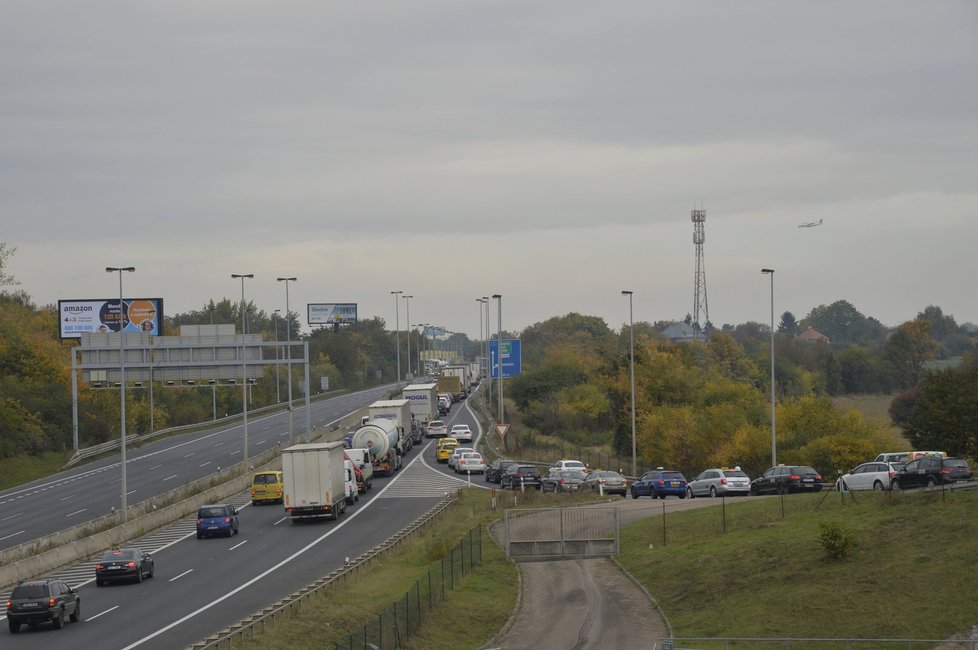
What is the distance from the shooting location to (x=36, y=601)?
3200cm

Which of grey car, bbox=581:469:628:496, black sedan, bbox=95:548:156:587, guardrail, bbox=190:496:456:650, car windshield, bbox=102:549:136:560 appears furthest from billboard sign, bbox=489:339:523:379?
black sedan, bbox=95:548:156:587

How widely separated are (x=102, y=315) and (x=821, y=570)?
69625 mm

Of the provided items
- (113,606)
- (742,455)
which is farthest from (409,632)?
(742,455)

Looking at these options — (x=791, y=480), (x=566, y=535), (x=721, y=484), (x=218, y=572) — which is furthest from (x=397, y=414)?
(x=218, y=572)

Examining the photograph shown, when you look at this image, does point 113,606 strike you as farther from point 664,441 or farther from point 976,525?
point 664,441

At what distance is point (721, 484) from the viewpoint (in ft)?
173

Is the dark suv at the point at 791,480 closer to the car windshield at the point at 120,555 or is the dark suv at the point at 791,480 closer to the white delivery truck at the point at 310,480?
the white delivery truck at the point at 310,480

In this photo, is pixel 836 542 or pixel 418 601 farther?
pixel 836 542

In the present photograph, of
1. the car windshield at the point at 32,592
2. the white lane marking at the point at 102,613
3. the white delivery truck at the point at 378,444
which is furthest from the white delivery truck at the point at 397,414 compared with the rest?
the car windshield at the point at 32,592

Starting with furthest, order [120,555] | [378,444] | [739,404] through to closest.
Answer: [739,404] → [378,444] → [120,555]

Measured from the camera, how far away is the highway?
102 ft

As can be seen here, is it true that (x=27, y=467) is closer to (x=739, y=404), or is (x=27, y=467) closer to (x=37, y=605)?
(x=739, y=404)

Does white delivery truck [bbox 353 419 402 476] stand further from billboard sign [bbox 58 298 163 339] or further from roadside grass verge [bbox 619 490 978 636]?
roadside grass verge [bbox 619 490 978 636]

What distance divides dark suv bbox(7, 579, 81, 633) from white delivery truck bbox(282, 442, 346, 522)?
21203 mm
